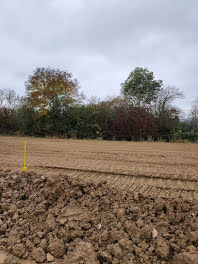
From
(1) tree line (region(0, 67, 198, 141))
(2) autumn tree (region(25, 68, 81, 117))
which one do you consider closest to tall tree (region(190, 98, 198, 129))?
(1) tree line (region(0, 67, 198, 141))

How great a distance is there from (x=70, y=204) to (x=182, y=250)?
1649mm

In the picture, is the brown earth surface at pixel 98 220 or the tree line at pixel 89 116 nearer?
the brown earth surface at pixel 98 220

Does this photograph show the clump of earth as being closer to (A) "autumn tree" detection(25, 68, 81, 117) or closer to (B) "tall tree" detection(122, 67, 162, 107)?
(A) "autumn tree" detection(25, 68, 81, 117)

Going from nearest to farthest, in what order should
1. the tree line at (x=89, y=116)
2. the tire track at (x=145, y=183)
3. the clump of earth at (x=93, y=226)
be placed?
the clump of earth at (x=93, y=226)
the tire track at (x=145, y=183)
the tree line at (x=89, y=116)

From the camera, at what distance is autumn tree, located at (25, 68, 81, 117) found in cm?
1470

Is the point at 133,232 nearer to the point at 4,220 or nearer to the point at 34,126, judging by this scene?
the point at 4,220

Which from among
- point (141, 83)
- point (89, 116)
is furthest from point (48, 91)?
point (141, 83)

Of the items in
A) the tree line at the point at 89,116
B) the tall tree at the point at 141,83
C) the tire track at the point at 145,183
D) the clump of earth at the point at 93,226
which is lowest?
the clump of earth at the point at 93,226

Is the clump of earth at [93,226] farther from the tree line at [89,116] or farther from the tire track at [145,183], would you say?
the tree line at [89,116]

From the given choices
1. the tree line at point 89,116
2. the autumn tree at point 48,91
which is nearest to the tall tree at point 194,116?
the tree line at point 89,116

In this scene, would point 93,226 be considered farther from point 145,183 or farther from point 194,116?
point 194,116

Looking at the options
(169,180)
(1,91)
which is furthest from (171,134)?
(1,91)

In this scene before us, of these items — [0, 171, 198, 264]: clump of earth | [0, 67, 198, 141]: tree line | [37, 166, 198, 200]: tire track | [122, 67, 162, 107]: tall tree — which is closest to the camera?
[0, 171, 198, 264]: clump of earth

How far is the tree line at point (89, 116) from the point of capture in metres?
13.6
